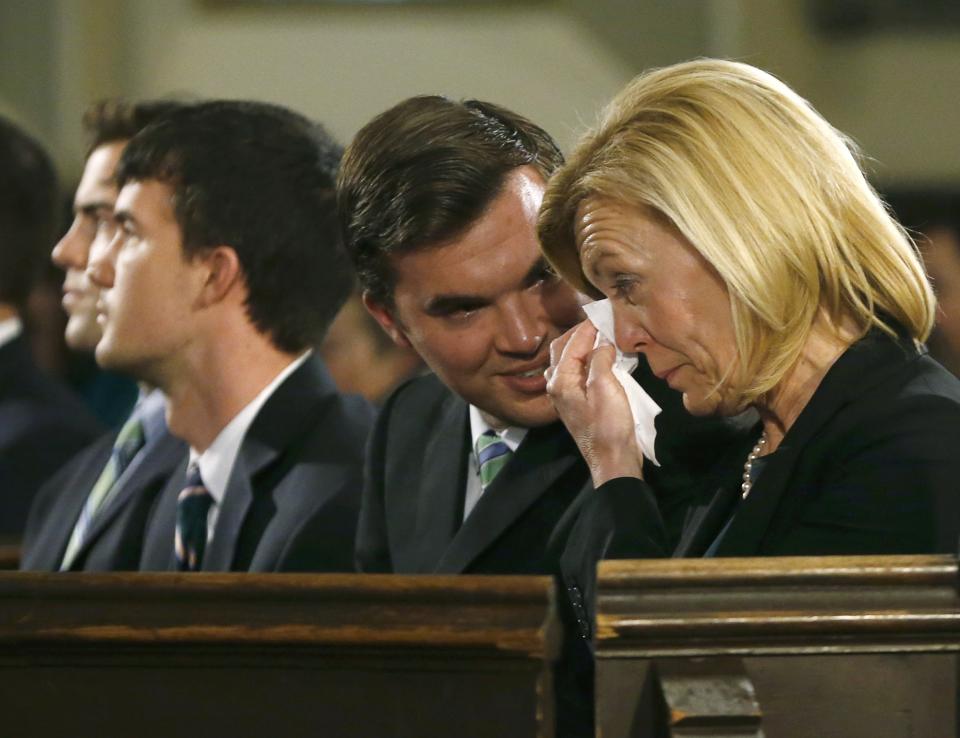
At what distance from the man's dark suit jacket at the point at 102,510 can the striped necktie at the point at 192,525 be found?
0.84 ft

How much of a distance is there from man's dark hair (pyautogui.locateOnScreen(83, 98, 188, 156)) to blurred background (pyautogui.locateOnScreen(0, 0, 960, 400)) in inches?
197

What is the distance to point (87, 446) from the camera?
431cm

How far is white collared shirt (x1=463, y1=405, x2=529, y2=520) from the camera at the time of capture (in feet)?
9.36

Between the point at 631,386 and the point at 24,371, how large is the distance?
2.33 metres

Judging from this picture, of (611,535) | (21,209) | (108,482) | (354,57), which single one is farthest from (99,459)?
(354,57)

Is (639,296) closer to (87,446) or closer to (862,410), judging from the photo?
(862,410)

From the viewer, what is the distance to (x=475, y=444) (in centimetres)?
293

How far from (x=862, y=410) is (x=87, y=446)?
2600 millimetres

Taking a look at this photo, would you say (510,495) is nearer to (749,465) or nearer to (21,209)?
(749,465)

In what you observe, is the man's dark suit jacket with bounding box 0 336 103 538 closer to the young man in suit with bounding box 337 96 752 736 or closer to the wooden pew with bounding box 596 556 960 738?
the young man in suit with bounding box 337 96 752 736

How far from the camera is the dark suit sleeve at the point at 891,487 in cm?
215

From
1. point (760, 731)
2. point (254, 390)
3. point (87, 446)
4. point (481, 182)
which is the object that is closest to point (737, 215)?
point (481, 182)

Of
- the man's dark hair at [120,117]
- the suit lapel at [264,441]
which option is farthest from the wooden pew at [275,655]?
the man's dark hair at [120,117]

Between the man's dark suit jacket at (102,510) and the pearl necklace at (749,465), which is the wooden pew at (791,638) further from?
the man's dark suit jacket at (102,510)
